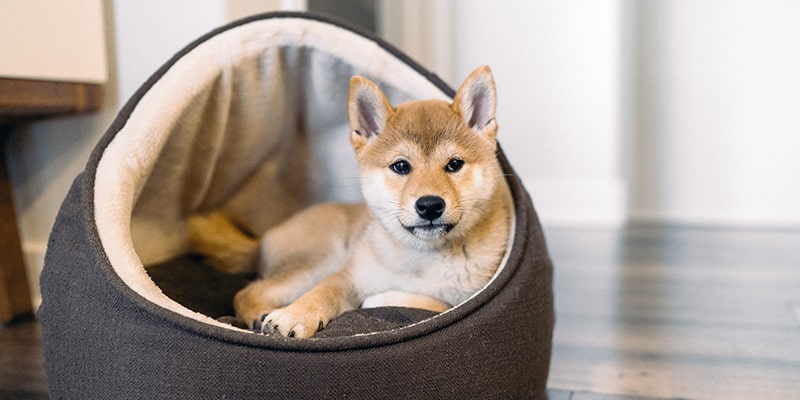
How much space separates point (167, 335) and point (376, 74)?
885mm

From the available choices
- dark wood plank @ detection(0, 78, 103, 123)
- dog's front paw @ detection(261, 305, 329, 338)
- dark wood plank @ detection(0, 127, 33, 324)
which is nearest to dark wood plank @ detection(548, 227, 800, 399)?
dog's front paw @ detection(261, 305, 329, 338)

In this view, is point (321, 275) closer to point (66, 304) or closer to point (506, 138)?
point (66, 304)

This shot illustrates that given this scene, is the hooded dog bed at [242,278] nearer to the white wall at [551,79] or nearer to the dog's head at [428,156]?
the dog's head at [428,156]

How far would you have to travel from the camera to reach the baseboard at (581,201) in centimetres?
369

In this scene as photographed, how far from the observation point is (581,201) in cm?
377

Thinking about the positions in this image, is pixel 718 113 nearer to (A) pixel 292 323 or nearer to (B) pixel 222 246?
(B) pixel 222 246

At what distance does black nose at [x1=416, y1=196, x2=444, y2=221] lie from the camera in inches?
48.0

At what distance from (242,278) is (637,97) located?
113 inches

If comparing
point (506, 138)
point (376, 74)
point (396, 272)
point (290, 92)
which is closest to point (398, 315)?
point (396, 272)

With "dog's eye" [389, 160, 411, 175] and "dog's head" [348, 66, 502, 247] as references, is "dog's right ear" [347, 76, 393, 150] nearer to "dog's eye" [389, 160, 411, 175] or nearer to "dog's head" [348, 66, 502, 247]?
"dog's head" [348, 66, 502, 247]

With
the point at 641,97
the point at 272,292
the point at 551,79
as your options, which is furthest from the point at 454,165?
the point at 641,97

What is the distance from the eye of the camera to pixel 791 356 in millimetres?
1637

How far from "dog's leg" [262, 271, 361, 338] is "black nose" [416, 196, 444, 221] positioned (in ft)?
0.86

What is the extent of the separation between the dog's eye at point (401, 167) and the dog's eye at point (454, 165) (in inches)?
3.0
